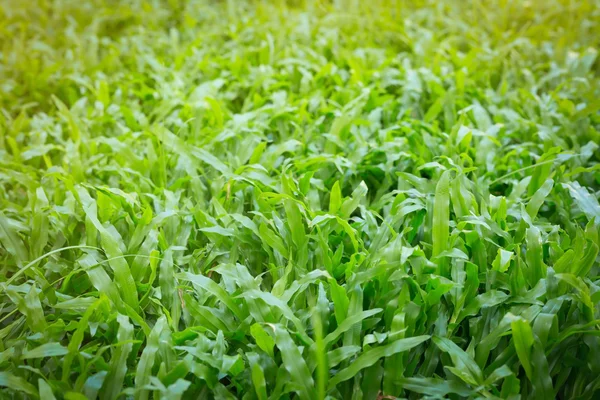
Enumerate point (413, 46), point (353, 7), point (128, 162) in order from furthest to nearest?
point (353, 7)
point (413, 46)
point (128, 162)

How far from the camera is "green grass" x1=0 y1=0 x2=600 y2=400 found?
1244 millimetres

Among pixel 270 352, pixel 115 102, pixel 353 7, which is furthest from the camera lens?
pixel 353 7

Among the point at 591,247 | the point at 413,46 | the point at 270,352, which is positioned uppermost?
the point at 413,46

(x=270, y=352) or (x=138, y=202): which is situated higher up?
(x=138, y=202)

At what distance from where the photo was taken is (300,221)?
1.55 meters

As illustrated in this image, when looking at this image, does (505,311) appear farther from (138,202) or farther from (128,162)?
(128,162)

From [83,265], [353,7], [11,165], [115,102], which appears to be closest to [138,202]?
[83,265]

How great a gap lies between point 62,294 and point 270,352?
612mm

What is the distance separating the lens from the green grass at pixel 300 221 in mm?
1244

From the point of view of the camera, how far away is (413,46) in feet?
9.41

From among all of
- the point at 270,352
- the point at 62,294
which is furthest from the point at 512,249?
the point at 62,294

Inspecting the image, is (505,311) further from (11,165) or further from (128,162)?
(11,165)

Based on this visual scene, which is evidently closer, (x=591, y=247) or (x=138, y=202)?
(x=591, y=247)

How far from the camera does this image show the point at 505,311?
1.38m
